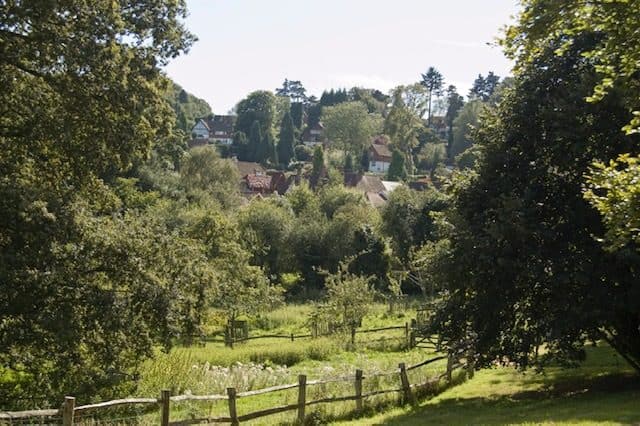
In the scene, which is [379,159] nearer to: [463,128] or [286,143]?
[463,128]

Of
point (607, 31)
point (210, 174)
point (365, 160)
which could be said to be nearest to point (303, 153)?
point (365, 160)

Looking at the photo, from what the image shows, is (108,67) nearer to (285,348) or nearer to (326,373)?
(326,373)

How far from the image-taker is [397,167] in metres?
91.4

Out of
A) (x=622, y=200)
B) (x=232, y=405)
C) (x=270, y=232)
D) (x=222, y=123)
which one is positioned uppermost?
(x=222, y=123)

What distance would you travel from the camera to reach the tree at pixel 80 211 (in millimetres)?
14344

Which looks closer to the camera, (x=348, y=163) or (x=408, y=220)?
(x=408, y=220)

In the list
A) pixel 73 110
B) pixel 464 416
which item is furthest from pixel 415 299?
pixel 73 110

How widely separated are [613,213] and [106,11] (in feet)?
36.7

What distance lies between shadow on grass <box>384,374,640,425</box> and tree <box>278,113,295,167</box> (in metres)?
92.6

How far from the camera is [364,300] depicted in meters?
31.4

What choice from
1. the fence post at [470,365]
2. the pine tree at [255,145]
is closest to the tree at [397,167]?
the pine tree at [255,145]

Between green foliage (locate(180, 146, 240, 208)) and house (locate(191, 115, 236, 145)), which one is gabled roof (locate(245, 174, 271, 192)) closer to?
green foliage (locate(180, 146, 240, 208))

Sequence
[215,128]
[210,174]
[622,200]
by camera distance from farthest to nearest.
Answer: [215,128] → [210,174] → [622,200]

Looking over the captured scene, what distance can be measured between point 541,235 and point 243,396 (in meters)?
7.93
